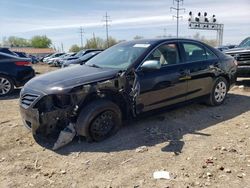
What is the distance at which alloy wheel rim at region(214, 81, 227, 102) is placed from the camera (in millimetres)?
6510

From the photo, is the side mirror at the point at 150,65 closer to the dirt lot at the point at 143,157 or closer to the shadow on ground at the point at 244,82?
the dirt lot at the point at 143,157

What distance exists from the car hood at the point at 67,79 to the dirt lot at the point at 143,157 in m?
0.92

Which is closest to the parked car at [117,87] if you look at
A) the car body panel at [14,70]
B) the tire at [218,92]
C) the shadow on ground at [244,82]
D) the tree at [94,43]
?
the tire at [218,92]

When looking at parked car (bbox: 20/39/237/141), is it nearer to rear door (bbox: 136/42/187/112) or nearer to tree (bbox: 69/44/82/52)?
rear door (bbox: 136/42/187/112)

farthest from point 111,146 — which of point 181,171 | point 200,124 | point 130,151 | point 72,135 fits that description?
point 200,124

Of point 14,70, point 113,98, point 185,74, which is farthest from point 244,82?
point 14,70

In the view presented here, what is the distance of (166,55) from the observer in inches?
216

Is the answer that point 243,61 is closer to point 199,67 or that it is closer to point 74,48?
point 199,67

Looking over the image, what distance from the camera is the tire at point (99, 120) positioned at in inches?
172

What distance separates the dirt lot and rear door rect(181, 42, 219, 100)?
0.65 meters

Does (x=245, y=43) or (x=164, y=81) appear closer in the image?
(x=164, y=81)

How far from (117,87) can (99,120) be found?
0.60 m

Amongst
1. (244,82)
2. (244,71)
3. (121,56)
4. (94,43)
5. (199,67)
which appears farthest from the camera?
(94,43)

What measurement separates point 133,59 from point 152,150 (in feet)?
5.35
